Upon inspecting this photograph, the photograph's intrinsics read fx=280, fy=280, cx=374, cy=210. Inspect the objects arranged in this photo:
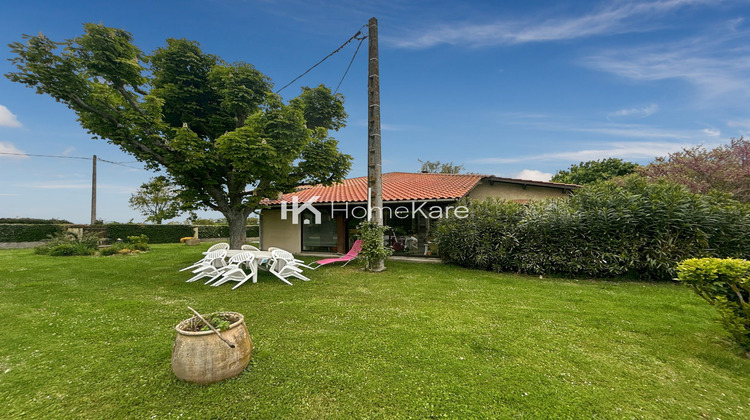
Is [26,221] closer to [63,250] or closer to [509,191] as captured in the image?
[63,250]

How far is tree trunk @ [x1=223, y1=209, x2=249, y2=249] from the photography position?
1024 centimetres

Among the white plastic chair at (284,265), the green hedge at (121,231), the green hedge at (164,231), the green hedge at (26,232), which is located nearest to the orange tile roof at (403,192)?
the white plastic chair at (284,265)

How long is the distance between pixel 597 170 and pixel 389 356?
29757 mm

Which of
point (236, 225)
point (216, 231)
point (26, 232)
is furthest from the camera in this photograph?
point (216, 231)

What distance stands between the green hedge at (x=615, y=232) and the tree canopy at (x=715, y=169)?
10068 millimetres

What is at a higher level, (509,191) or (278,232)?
(509,191)

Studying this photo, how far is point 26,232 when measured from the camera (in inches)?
672

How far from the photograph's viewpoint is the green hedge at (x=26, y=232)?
16484mm

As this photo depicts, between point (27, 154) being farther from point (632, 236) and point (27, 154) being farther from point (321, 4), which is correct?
point (632, 236)

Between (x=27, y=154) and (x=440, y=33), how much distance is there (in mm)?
30004

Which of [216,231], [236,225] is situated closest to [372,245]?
[236,225]

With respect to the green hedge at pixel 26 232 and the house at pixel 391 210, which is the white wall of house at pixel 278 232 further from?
the green hedge at pixel 26 232

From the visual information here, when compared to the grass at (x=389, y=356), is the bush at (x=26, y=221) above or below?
above

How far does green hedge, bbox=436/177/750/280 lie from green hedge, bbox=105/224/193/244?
2263 cm
